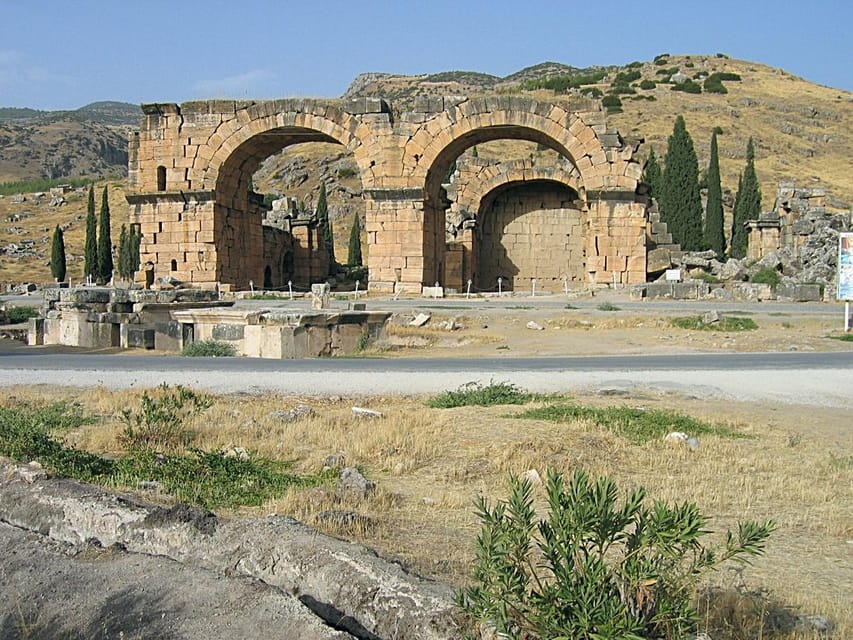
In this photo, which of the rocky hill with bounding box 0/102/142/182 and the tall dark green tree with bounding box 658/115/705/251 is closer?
the tall dark green tree with bounding box 658/115/705/251

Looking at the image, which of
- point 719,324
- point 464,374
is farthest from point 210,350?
point 719,324

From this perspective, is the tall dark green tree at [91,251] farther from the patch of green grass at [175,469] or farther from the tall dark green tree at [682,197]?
the patch of green grass at [175,469]

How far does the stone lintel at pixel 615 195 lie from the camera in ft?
77.4

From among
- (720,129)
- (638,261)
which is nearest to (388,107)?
(638,261)

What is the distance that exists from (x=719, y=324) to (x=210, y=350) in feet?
32.8

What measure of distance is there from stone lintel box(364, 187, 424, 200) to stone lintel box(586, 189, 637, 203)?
5131 mm

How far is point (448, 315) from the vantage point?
56.9ft

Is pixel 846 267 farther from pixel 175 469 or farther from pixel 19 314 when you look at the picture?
pixel 19 314

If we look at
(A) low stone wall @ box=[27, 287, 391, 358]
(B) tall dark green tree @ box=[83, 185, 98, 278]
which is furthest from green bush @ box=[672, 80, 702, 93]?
(A) low stone wall @ box=[27, 287, 391, 358]

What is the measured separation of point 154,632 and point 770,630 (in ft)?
8.31

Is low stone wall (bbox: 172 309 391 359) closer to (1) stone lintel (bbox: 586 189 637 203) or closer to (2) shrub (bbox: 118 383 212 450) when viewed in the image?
(2) shrub (bbox: 118 383 212 450)

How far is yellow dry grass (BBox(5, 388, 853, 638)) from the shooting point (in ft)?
13.9

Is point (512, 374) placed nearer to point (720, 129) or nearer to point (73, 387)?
point (73, 387)

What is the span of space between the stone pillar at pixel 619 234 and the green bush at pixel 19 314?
15910 millimetres
